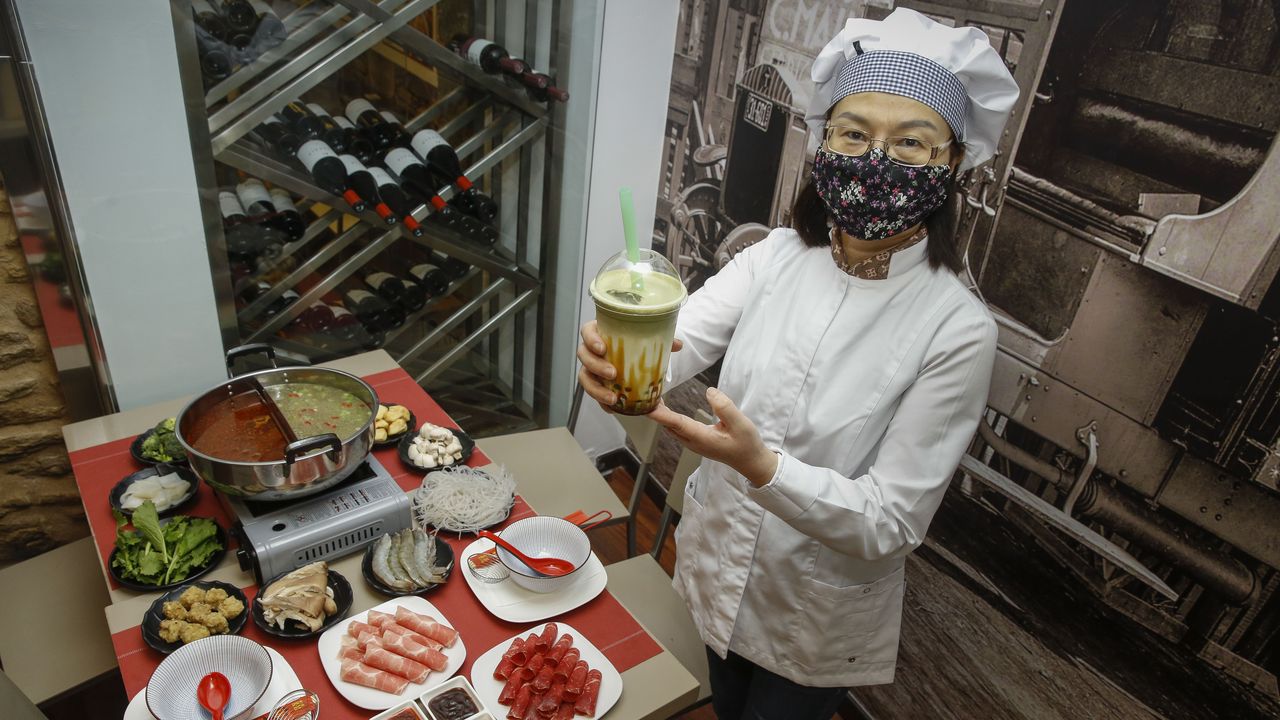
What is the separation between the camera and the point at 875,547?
1.33m

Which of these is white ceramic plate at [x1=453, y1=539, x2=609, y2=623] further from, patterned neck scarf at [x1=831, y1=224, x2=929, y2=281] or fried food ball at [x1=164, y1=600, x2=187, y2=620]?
patterned neck scarf at [x1=831, y1=224, x2=929, y2=281]

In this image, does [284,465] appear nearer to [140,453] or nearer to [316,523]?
[316,523]

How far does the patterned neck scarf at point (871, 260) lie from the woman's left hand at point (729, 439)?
0.45 m

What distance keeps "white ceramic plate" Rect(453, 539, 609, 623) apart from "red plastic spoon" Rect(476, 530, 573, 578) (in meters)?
0.05

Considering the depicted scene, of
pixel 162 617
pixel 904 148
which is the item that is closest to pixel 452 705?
pixel 162 617

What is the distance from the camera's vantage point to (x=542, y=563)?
1596 millimetres

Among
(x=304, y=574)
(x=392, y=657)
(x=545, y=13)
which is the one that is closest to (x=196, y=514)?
(x=304, y=574)

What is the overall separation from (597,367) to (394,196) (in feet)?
5.68

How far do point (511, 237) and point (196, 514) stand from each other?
1809mm

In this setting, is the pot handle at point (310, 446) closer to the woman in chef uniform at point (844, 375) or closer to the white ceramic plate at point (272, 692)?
the white ceramic plate at point (272, 692)

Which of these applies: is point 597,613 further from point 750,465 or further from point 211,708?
point 211,708

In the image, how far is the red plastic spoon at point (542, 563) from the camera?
1.57 meters

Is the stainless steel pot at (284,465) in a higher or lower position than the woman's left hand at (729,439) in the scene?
lower

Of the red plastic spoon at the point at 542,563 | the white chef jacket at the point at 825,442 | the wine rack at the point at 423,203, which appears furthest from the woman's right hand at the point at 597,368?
the wine rack at the point at 423,203
